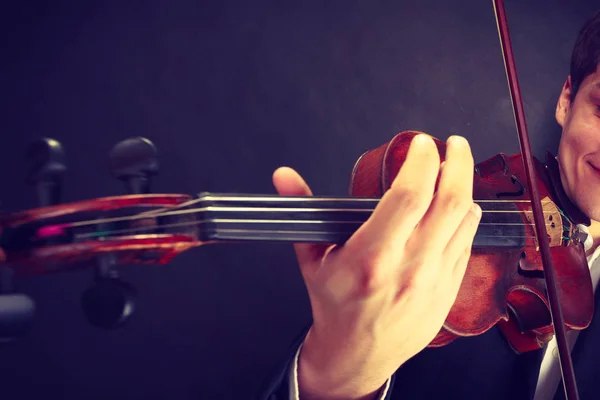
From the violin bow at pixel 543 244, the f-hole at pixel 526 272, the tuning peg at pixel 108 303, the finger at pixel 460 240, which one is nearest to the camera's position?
the tuning peg at pixel 108 303

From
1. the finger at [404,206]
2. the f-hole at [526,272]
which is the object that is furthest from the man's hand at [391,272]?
the f-hole at [526,272]

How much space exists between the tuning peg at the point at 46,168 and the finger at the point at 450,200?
0.41m

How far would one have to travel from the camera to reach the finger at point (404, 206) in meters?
0.52

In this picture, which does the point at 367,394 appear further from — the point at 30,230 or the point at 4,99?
the point at 4,99

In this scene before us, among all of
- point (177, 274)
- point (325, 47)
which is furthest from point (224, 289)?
point (325, 47)

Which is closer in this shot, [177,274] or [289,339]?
[177,274]

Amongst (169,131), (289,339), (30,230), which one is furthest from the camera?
(289,339)

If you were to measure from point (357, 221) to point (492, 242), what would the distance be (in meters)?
0.30

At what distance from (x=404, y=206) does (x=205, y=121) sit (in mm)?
580

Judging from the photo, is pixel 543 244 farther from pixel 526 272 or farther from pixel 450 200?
pixel 450 200

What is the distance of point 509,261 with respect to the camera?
0.84 meters

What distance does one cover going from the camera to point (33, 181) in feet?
1.74

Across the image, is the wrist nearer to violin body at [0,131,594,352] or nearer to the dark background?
violin body at [0,131,594,352]

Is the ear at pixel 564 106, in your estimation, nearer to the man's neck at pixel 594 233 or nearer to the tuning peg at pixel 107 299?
the man's neck at pixel 594 233
